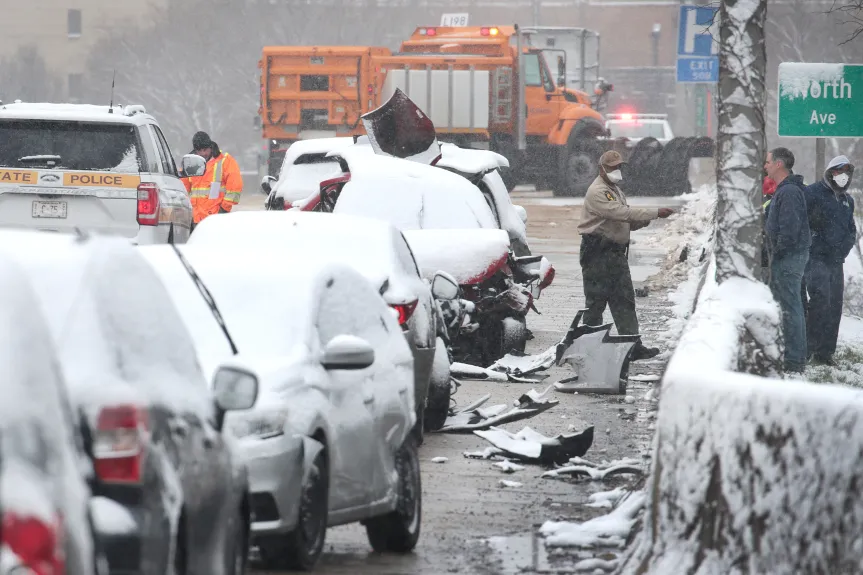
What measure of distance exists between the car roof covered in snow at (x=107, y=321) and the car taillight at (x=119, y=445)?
29mm

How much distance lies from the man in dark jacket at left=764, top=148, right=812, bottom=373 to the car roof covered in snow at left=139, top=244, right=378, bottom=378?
247 inches

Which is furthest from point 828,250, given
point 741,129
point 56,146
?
point 56,146

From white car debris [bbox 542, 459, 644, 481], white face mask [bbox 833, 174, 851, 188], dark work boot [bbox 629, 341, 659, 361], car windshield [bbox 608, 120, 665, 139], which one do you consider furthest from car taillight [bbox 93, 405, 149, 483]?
car windshield [bbox 608, 120, 665, 139]

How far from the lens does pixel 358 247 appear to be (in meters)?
9.40

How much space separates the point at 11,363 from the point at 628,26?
3710 inches

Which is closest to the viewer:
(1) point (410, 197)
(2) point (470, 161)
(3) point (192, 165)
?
(1) point (410, 197)

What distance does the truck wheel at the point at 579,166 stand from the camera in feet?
114

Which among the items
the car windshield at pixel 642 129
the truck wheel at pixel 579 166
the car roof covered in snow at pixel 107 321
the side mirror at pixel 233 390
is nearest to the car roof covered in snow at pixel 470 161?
the side mirror at pixel 233 390

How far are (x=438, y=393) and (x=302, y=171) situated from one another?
257 inches

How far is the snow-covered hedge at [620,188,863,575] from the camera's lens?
4.97 m

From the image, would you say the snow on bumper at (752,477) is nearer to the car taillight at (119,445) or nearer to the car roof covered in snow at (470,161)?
the car taillight at (119,445)

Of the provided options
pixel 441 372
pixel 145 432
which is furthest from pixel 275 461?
pixel 441 372

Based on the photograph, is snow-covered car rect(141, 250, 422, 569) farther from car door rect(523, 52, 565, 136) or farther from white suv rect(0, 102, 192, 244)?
car door rect(523, 52, 565, 136)

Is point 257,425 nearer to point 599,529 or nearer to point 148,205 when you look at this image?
point 599,529
